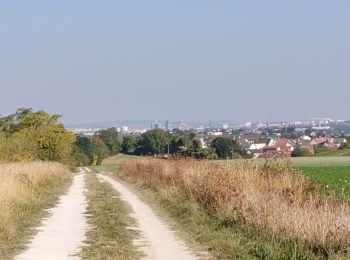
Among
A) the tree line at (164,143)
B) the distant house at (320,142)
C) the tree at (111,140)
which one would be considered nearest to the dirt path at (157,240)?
the tree line at (164,143)

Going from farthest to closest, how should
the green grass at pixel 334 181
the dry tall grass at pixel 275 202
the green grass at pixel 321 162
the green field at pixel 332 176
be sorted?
the green grass at pixel 321 162
the green field at pixel 332 176
the green grass at pixel 334 181
the dry tall grass at pixel 275 202

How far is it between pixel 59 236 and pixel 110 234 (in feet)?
3.92

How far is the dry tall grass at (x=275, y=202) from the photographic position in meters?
11.9

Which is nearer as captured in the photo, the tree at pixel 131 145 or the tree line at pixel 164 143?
the tree line at pixel 164 143

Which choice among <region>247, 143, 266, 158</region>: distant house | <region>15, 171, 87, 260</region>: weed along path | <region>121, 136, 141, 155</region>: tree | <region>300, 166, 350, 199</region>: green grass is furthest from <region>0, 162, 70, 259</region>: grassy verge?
<region>121, 136, 141, 155</region>: tree

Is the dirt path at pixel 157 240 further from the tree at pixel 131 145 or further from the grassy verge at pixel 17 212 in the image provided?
the tree at pixel 131 145

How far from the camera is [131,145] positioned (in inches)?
5354

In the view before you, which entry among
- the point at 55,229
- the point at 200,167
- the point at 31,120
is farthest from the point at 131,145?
the point at 55,229

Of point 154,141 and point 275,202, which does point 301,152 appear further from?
point 275,202

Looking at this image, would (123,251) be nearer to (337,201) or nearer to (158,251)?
(158,251)

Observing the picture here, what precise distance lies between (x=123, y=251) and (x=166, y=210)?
8.95 m

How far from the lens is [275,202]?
48.7ft

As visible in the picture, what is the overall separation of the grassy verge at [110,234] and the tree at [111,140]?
123328 mm

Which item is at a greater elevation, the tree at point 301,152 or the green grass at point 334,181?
the green grass at point 334,181
